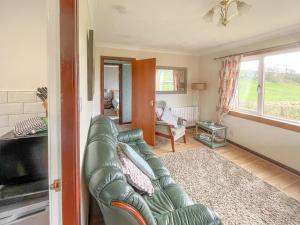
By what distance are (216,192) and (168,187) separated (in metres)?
0.94

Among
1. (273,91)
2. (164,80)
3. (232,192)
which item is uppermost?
(164,80)

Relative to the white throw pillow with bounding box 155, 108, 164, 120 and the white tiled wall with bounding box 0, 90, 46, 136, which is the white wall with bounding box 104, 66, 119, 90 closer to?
the white throw pillow with bounding box 155, 108, 164, 120

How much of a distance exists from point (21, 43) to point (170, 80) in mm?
3909

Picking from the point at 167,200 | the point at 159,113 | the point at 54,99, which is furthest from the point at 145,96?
the point at 54,99

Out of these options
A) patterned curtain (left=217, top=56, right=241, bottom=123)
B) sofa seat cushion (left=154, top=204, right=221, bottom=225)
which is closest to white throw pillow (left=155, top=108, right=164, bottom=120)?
patterned curtain (left=217, top=56, right=241, bottom=123)

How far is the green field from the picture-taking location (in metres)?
2.97

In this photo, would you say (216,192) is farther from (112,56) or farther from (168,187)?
(112,56)

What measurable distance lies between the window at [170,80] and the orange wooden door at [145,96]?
775 millimetres

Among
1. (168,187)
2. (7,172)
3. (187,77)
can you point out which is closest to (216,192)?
(168,187)

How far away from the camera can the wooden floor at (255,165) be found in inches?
98.9

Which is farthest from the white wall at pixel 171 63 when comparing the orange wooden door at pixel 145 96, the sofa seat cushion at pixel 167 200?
the sofa seat cushion at pixel 167 200

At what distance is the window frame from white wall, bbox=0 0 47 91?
3529mm

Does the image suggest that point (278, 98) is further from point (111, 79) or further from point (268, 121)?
point (111, 79)

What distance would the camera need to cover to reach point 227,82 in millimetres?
4035
